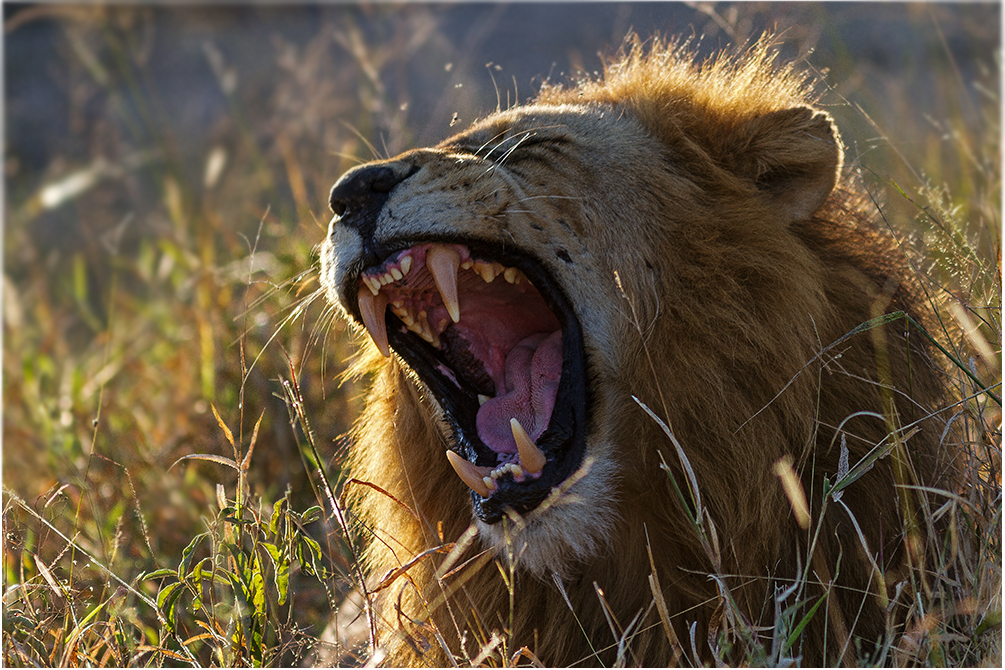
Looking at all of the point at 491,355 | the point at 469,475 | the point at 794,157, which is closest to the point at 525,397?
the point at 491,355

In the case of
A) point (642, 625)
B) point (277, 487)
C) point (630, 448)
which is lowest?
point (277, 487)

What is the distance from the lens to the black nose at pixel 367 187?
87.4 inches

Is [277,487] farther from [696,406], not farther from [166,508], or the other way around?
[696,406]

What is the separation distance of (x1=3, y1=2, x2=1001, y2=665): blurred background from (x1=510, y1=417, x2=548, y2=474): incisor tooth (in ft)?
1.70

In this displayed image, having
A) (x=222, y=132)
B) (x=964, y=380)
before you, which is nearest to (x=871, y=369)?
(x=964, y=380)

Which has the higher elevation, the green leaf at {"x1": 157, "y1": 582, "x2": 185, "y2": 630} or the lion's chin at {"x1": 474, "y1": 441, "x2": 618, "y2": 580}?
the lion's chin at {"x1": 474, "y1": 441, "x2": 618, "y2": 580}

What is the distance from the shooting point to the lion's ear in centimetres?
230

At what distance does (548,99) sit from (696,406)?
3.24ft

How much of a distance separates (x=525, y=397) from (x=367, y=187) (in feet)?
2.08

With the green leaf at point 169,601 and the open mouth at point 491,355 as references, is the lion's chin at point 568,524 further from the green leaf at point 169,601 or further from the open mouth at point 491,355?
the green leaf at point 169,601

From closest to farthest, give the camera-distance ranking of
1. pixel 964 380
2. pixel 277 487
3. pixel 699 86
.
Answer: pixel 964 380 < pixel 699 86 < pixel 277 487

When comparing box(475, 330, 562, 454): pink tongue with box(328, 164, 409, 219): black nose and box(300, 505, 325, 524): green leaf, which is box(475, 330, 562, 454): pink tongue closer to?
box(300, 505, 325, 524): green leaf

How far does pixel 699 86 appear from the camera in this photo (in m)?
2.56

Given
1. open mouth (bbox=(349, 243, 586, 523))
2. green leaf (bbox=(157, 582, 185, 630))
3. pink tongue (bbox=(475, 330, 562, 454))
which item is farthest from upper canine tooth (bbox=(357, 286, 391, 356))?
green leaf (bbox=(157, 582, 185, 630))
